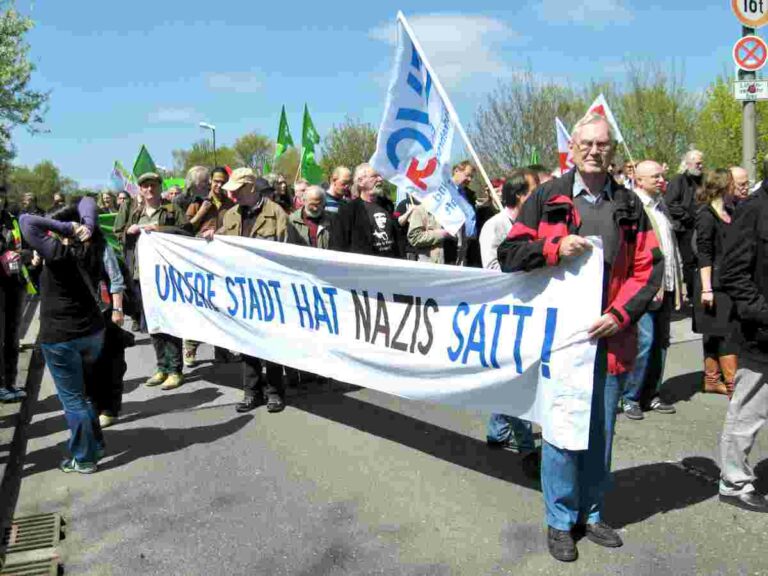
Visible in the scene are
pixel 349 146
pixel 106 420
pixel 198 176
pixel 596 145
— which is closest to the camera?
pixel 596 145

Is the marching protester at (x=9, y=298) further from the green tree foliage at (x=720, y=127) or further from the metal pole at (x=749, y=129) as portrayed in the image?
the green tree foliage at (x=720, y=127)

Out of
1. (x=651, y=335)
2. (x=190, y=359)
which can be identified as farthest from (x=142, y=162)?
(x=651, y=335)

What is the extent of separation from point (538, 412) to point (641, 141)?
29445mm

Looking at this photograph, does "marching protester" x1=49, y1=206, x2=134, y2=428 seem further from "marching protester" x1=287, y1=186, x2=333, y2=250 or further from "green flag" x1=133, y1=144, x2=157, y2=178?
"green flag" x1=133, y1=144, x2=157, y2=178

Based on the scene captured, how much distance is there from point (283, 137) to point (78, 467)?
400 inches

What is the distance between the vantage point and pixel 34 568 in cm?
369

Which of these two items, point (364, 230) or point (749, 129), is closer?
point (364, 230)

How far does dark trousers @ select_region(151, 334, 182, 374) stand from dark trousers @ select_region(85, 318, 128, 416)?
1163 mm

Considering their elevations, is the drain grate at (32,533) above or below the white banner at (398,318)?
below

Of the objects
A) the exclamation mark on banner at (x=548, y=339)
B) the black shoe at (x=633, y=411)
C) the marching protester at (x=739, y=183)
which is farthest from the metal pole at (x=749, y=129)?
the exclamation mark on banner at (x=548, y=339)

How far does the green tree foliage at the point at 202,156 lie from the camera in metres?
67.0

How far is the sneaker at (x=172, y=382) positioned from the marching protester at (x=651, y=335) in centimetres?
424

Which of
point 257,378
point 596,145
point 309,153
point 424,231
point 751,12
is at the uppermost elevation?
point 751,12

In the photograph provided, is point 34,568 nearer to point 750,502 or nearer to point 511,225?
point 511,225
